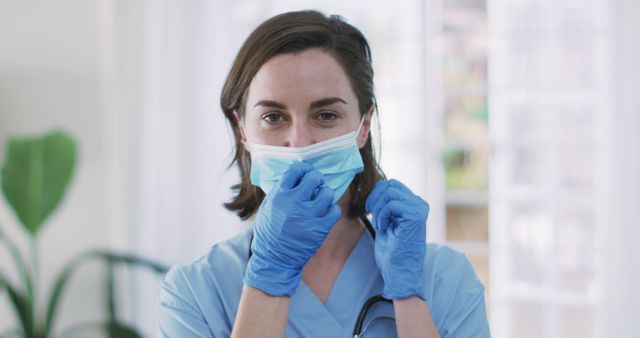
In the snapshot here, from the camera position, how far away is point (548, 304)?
2447 millimetres

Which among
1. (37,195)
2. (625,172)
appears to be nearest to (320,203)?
(625,172)

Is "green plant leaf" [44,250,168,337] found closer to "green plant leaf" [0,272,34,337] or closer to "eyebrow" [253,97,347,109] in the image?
"green plant leaf" [0,272,34,337]

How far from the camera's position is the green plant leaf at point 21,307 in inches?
92.9

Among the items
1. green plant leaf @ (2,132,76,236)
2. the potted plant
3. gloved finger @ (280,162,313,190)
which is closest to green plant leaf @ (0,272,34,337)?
the potted plant

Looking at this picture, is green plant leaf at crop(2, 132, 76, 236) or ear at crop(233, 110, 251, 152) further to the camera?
green plant leaf at crop(2, 132, 76, 236)

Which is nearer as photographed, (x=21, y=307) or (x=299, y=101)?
(x=299, y=101)

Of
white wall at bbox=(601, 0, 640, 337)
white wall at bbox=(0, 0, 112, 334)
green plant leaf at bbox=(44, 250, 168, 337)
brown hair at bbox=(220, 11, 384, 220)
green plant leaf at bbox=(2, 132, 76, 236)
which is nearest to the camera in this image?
brown hair at bbox=(220, 11, 384, 220)

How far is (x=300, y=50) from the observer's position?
1.20m

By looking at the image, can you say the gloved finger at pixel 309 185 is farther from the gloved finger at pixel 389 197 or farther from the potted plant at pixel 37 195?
the potted plant at pixel 37 195

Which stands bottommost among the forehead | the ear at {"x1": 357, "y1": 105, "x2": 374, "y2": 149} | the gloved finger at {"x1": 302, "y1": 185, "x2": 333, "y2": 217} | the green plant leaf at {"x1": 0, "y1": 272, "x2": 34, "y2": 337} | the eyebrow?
the green plant leaf at {"x1": 0, "y1": 272, "x2": 34, "y2": 337}

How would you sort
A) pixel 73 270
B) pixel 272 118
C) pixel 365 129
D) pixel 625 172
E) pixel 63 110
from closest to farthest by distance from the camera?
pixel 272 118 < pixel 365 129 < pixel 625 172 < pixel 73 270 < pixel 63 110

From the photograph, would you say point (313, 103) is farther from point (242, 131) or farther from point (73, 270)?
point (73, 270)

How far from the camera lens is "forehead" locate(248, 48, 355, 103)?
1173 mm

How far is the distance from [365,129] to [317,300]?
0.32m
